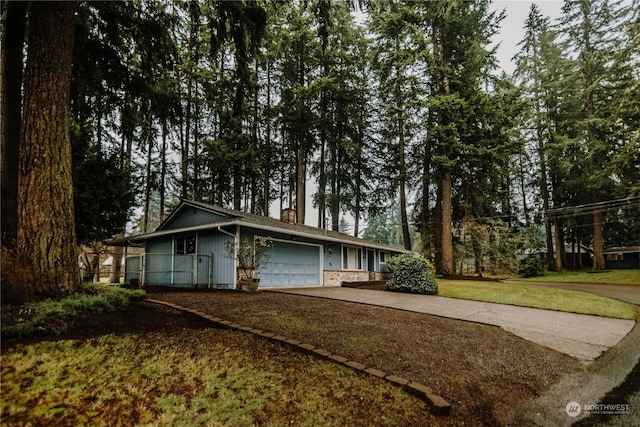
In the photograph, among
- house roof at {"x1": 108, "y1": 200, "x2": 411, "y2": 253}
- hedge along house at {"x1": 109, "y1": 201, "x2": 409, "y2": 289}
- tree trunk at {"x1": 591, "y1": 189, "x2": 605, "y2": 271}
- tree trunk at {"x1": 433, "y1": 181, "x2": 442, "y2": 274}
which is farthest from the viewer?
tree trunk at {"x1": 433, "y1": 181, "x2": 442, "y2": 274}

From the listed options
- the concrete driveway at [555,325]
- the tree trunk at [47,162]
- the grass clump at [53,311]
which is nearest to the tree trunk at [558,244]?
the concrete driveway at [555,325]

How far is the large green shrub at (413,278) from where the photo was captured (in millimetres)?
11430

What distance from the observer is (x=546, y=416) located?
2.69 metres

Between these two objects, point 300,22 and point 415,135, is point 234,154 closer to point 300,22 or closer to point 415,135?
point 300,22

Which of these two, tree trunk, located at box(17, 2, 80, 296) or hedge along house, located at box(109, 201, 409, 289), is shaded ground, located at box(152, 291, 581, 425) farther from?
hedge along house, located at box(109, 201, 409, 289)

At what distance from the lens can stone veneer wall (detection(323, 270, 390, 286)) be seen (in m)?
14.8

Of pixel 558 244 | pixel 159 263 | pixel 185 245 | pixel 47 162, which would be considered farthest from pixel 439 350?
pixel 558 244

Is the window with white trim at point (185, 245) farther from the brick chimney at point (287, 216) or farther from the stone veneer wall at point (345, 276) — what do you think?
the stone veneer wall at point (345, 276)

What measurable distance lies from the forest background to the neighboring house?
0.86 m

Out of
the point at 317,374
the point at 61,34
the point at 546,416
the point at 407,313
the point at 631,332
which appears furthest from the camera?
Result: the point at 407,313

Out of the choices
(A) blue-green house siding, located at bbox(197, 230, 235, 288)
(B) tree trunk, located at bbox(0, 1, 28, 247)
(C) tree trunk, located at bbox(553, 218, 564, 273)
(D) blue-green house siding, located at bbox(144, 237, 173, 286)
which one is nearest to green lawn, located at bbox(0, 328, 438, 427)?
(B) tree trunk, located at bbox(0, 1, 28, 247)

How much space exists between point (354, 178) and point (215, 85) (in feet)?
39.3

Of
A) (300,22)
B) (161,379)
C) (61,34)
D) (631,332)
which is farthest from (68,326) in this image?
(300,22)

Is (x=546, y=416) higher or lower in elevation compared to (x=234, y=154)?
lower
